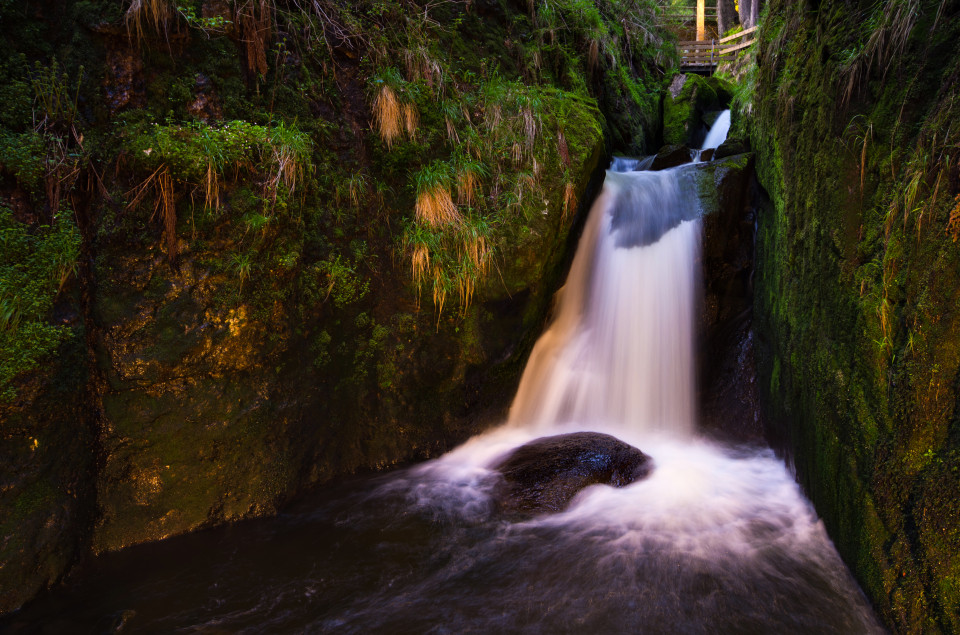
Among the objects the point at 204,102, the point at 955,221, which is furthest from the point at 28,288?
the point at 955,221

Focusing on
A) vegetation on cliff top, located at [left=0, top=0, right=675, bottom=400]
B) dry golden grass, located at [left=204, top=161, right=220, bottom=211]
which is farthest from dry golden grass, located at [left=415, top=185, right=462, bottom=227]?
dry golden grass, located at [left=204, top=161, right=220, bottom=211]

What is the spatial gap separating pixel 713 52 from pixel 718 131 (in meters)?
10.9

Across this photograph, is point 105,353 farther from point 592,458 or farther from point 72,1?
point 592,458

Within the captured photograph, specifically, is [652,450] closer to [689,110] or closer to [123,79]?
[123,79]

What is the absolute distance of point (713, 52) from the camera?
17.9 m

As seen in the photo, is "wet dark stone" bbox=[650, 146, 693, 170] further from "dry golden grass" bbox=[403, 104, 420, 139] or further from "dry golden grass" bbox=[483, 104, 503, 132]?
"dry golden grass" bbox=[403, 104, 420, 139]

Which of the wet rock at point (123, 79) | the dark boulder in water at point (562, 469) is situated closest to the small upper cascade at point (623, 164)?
the dark boulder in water at point (562, 469)

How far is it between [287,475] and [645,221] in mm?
4865

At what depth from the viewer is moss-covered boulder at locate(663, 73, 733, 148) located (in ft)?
33.0

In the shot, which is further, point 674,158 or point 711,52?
point 711,52

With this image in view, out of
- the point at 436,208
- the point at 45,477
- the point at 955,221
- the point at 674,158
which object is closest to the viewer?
the point at 955,221

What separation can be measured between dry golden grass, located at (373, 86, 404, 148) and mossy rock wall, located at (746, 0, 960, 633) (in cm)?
359

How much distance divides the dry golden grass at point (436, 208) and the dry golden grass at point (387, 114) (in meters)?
0.66

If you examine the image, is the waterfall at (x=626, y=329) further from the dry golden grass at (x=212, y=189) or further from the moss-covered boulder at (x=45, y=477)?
the moss-covered boulder at (x=45, y=477)
